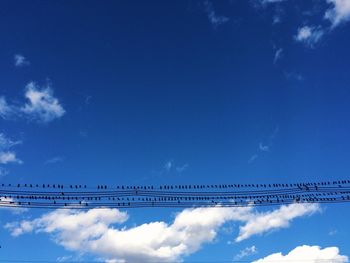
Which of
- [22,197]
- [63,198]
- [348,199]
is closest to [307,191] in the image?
[348,199]

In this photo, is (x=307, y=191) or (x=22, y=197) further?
(x=307, y=191)

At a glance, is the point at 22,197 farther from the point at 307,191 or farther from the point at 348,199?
the point at 348,199

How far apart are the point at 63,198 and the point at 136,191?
9289 mm

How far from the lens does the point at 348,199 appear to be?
71.4 m

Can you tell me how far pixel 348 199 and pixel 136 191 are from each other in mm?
29158

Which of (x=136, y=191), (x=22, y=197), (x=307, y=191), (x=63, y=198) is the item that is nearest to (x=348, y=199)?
(x=307, y=191)

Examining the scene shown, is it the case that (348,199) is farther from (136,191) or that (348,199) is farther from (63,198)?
(63,198)

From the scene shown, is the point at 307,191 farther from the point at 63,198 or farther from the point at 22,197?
the point at 22,197

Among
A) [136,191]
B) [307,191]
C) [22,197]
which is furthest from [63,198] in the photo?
[307,191]

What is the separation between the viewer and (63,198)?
211 ft

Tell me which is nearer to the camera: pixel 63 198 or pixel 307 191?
pixel 63 198

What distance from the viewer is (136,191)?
6719 centimetres

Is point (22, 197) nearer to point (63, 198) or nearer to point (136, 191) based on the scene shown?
point (63, 198)

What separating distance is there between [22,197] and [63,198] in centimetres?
518
